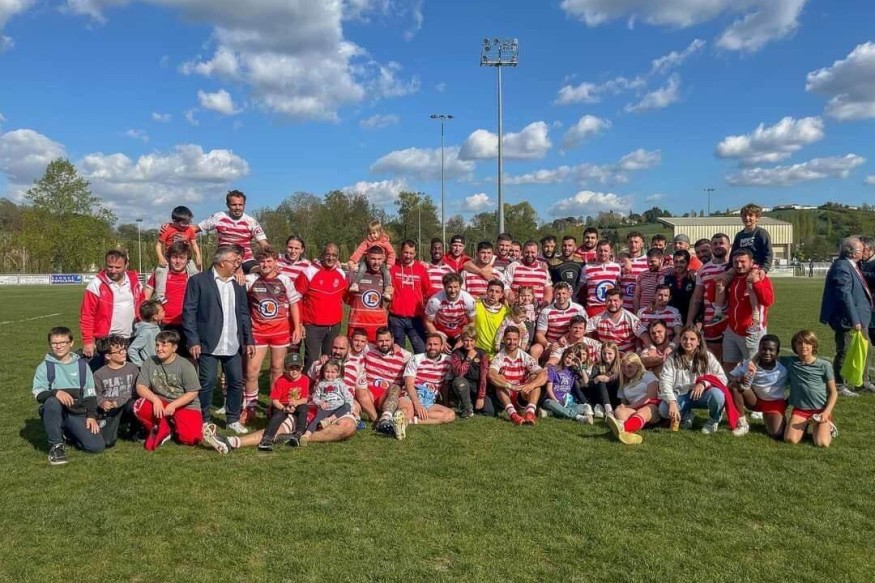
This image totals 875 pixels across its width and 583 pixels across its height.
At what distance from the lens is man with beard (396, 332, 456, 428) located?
251 inches

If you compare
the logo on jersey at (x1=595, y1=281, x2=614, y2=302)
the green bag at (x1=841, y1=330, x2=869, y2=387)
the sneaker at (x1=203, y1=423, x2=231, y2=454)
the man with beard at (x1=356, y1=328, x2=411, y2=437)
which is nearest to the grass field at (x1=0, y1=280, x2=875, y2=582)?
the sneaker at (x1=203, y1=423, x2=231, y2=454)

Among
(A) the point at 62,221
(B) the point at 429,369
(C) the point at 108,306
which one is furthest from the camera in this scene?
(A) the point at 62,221

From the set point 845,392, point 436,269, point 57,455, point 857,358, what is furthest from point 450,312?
point 845,392

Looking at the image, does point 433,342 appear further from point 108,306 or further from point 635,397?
point 108,306

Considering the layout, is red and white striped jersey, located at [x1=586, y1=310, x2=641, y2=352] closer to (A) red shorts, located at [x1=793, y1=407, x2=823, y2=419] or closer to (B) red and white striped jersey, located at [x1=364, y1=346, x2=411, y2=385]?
(A) red shorts, located at [x1=793, y1=407, x2=823, y2=419]

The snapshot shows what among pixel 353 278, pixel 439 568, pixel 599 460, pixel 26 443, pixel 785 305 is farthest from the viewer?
pixel 785 305

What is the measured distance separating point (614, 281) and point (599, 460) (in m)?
3.08

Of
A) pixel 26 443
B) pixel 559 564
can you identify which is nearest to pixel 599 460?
pixel 559 564

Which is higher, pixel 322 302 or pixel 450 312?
pixel 322 302

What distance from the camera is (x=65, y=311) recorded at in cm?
2119

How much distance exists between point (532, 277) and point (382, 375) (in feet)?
7.69

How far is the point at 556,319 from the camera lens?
712 centimetres

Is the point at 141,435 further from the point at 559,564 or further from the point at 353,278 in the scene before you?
the point at 559,564

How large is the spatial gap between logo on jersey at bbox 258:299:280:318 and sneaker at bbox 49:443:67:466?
2158mm
